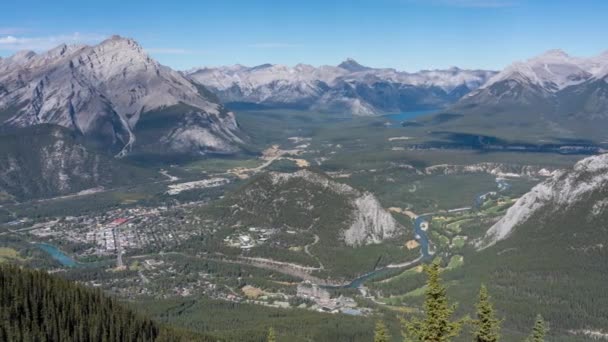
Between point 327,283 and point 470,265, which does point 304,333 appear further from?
point 470,265

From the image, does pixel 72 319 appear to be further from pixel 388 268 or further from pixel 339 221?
pixel 339 221

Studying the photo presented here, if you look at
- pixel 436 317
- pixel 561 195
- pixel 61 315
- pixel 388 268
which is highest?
pixel 436 317

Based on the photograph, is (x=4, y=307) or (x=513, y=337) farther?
(x=513, y=337)

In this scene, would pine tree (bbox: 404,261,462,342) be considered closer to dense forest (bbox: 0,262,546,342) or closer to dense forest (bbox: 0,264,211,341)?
dense forest (bbox: 0,262,546,342)

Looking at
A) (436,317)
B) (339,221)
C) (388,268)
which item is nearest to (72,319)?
(436,317)

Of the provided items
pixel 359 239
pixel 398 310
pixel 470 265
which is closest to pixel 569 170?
pixel 470 265

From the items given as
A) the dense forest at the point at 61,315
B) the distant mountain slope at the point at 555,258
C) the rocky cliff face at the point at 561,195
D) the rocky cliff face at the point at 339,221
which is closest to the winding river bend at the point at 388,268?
the rocky cliff face at the point at 339,221

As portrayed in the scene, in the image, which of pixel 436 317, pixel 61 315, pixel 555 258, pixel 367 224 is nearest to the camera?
pixel 436 317
